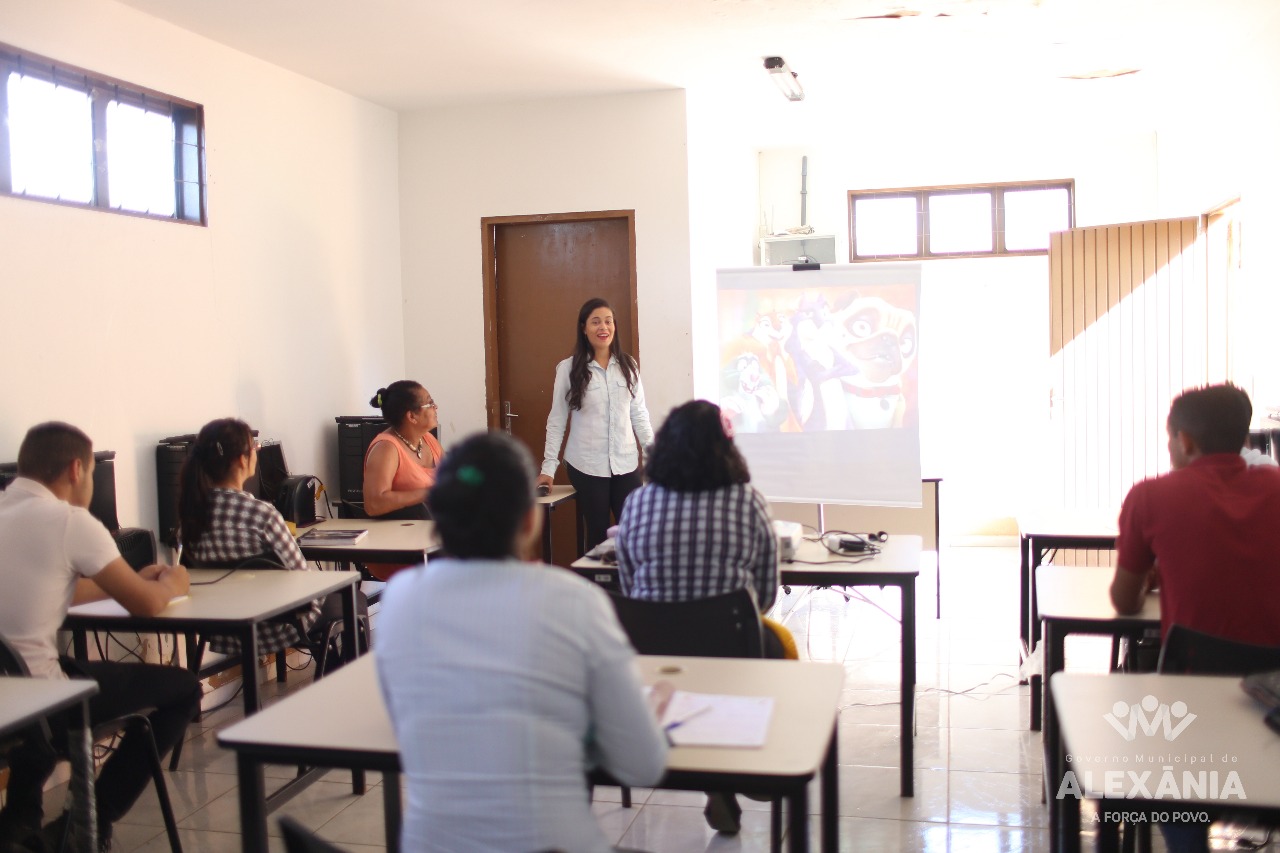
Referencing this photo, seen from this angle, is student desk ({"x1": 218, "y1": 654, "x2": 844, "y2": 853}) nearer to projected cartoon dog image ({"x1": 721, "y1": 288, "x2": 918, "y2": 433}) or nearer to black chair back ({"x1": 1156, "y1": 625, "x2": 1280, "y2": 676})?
black chair back ({"x1": 1156, "y1": 625, "x2": 1280, "y2": 676})

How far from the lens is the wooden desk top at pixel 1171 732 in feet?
5.27

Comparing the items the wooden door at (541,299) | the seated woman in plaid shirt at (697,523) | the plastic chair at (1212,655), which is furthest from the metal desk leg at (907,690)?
the wooden door at (541,299)

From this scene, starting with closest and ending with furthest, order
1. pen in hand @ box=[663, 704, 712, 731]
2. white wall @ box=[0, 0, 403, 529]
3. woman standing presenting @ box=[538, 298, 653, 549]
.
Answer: pen in hand @ box=[663, 704, 712, 731] < white wall @ box=[0, 0, 403, 529] < woman standing presenting @ box=[538, 298, 653, 549]

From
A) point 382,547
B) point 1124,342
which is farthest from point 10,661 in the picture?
point 1124,342

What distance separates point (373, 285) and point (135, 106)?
1.87m

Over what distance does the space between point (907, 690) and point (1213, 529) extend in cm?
122

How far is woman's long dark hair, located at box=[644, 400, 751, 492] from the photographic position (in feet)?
8.91

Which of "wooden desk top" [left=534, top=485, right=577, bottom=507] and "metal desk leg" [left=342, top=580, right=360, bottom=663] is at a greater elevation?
"wooden desk top" [left=534, top=485, right=577, bottom=507]

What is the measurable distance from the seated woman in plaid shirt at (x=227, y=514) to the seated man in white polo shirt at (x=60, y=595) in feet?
1.39

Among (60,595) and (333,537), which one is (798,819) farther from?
(333,537)

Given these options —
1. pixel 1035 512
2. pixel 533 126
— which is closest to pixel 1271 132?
pixel 1035 512

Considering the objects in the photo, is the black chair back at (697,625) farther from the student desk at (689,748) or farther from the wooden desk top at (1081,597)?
the wooden desk top at (1081,597)

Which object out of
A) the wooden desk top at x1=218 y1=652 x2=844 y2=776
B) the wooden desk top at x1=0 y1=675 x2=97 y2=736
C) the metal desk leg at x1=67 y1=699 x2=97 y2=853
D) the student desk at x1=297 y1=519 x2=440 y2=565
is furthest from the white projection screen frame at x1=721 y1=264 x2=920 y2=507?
the wooden desk top at x1=0 y1=675 x2=97 y2=736

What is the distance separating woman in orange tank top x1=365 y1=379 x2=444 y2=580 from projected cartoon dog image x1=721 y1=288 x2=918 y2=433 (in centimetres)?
190
